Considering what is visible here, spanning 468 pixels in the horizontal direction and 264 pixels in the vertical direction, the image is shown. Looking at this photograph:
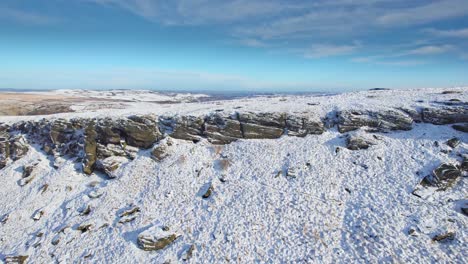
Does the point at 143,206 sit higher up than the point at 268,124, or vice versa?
the point at 268,124

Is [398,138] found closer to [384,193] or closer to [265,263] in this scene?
[384,193]

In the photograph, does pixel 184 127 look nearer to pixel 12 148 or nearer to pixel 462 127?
pixel 12 148

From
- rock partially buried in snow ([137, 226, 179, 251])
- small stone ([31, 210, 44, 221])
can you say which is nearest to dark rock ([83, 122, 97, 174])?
small stone ([31, 210, 44, 221])

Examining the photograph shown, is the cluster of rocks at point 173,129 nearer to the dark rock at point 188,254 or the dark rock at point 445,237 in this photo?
the dark rock at point 188,254

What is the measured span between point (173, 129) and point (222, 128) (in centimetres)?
481

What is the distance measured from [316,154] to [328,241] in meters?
8.21

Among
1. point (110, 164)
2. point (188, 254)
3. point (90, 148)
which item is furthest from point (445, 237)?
point (90, 148)

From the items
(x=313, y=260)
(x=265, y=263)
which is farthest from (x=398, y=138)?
(x=265, y=263)

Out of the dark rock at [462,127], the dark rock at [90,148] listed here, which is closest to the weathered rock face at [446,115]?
the dark rock at [462,127]

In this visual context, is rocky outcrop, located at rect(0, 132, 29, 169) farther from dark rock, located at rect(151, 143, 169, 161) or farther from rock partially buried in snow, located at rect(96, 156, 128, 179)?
dark rock, located at rect(151, 143, 169, 161)

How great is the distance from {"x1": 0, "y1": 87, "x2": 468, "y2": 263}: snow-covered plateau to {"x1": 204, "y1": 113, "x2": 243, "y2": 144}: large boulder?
0.35ft

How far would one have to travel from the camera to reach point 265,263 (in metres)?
13.1

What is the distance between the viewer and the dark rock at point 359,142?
20.5 m

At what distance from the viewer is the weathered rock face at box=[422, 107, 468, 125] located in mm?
21562
